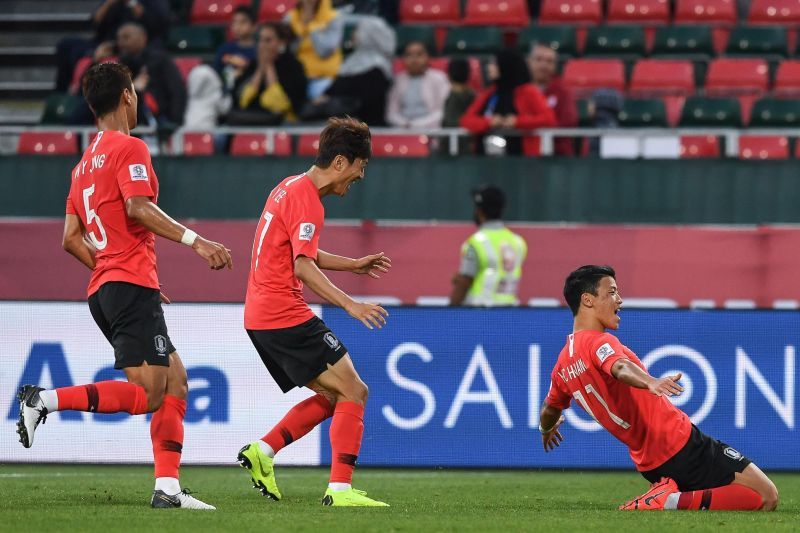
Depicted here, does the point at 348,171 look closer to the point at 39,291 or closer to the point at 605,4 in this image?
the point at 39,291

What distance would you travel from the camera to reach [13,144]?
15.6 m

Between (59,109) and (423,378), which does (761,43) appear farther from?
(423,378)

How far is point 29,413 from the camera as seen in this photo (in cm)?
666

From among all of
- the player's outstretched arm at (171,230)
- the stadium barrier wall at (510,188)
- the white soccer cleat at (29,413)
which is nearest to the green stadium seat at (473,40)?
the stadium barrier wall at (510,188)

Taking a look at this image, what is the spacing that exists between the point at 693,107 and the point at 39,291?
7244mm

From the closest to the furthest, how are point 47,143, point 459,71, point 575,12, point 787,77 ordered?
point 459,71 < point 47,143 < point 787,77 < point 575,12

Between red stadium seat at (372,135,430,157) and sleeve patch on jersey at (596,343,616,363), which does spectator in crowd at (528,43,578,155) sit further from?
sleeve patch on jersey at (596,343,616,363)

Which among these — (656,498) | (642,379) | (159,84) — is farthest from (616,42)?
(642,379)

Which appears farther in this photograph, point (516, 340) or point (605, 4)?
point (605, 4)

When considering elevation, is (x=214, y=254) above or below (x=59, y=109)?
below

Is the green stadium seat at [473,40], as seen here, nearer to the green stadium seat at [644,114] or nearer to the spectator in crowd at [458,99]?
the green stadium seat at [644,114]

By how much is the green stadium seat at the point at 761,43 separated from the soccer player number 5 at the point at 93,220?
11.6 metres

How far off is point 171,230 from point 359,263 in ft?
3.56

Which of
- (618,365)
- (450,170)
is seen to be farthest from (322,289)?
(450,170)
